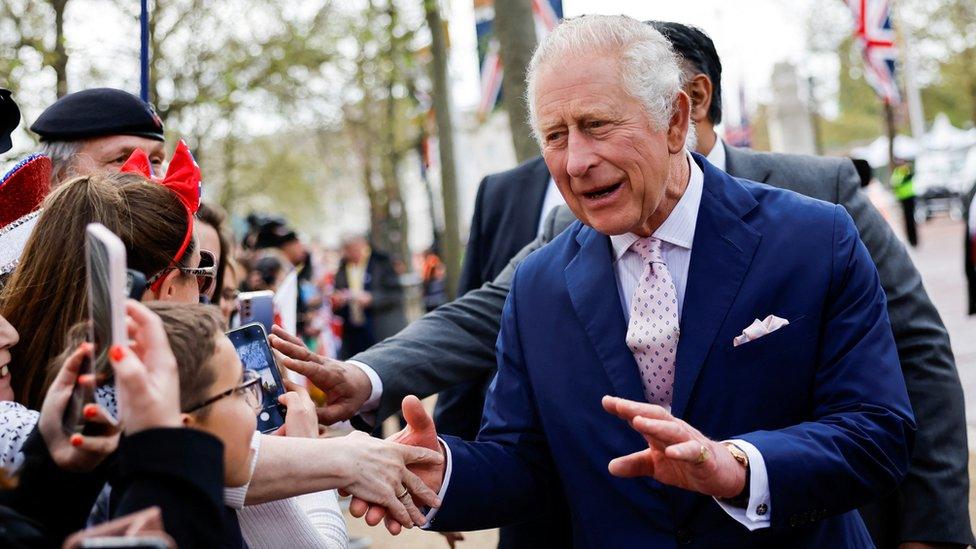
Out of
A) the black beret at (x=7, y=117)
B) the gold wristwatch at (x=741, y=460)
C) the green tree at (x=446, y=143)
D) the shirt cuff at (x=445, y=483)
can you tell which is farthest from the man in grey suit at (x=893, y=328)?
the green tree at (x=446, y=143)

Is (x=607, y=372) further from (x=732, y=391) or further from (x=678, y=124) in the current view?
(x=678, y=124)

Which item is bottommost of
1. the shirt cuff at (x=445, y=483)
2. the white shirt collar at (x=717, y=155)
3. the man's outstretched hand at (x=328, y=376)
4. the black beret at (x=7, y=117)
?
the shirt cuff at (x=445, y=483)

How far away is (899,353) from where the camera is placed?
10.7 feet

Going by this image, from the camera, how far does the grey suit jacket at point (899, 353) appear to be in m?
3.15

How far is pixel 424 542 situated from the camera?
738 centimetres

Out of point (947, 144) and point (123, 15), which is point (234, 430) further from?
point (947, 144)

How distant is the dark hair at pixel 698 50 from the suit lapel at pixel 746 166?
0.44 ft

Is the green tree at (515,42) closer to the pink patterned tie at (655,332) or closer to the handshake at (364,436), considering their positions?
the handshake at (364,436)

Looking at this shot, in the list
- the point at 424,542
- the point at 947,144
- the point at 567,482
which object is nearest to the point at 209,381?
the point at 567,482

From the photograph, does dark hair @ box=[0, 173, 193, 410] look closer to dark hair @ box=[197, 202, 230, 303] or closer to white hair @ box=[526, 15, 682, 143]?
white hair @ box=[526, 15, 682, 143]

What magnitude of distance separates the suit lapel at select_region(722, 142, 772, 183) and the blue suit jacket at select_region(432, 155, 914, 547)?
0.71 m

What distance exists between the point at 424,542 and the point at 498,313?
156 inches

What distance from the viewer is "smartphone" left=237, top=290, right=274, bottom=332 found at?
382cm

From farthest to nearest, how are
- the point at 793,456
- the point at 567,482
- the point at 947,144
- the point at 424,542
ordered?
the point at 947,144 < the point at 424,542 < the point at 567,482 < the point at 793,456
